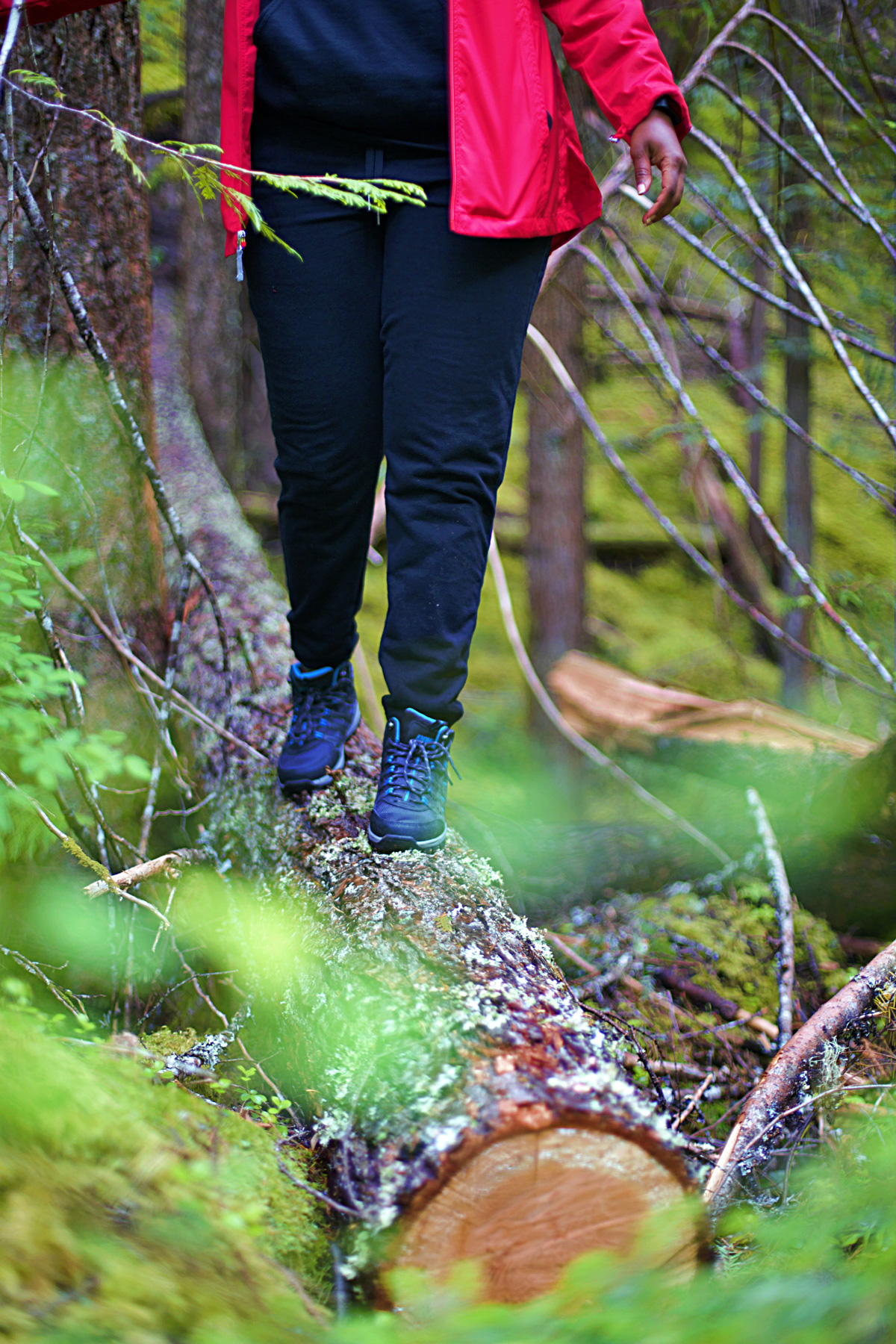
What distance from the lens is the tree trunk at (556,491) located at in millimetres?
4805

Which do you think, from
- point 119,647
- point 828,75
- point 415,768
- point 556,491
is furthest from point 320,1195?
point 556,491

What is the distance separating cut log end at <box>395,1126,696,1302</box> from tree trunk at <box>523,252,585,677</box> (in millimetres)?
4231

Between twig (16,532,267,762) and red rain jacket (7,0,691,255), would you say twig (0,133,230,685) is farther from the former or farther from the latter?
red rain jacket (7,0,691,255)

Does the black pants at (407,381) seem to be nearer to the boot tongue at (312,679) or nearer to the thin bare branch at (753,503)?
the boot tongue at (312,679)

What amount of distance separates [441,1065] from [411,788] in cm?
65

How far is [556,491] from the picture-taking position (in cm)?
515

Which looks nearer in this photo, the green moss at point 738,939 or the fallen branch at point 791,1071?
the fallen branch at point 791,1071

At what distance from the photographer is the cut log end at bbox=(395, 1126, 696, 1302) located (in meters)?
1.03

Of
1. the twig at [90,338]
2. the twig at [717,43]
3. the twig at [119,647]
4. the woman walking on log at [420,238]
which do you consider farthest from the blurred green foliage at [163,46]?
the twig at [119,647]

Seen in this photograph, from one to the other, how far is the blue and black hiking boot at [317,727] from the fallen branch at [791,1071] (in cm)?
113

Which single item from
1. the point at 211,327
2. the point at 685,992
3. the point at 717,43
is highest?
the point at 717,43

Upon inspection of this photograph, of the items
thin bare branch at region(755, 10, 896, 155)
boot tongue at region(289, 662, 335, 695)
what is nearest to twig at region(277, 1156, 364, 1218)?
boot tongue at region(289, 662, 335, 695)

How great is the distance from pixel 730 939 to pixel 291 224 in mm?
2327

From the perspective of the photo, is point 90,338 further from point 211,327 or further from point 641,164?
point 211,327
